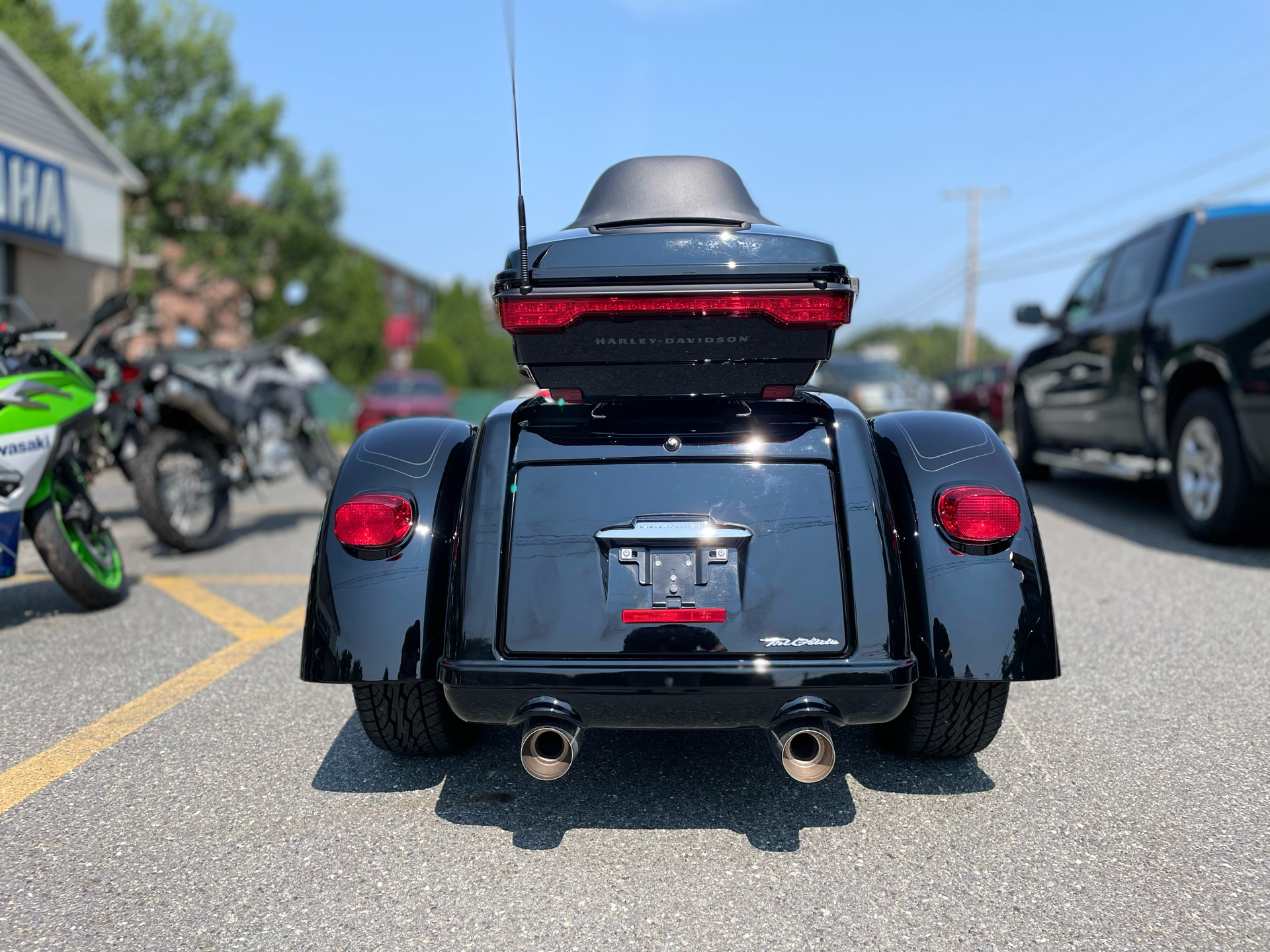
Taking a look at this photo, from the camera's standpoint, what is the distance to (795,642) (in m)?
2.54

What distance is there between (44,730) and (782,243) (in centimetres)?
287

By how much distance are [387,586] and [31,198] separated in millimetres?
13820

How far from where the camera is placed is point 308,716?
358 cm

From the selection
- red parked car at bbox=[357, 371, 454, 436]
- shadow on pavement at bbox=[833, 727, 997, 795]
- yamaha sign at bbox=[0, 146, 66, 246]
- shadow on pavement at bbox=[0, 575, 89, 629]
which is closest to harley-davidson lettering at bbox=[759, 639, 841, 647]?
shadow on pavement at bbox=[833, 727, 997, 795]

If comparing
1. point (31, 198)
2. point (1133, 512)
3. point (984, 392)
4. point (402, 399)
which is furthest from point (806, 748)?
point (984, 392)

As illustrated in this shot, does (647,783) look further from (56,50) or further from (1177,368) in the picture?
(56,50)

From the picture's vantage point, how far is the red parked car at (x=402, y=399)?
2094 centimetres

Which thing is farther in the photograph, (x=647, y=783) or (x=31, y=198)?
(x=31, y=198)

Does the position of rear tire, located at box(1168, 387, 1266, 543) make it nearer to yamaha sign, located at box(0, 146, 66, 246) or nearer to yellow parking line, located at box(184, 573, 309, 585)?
yellow parking line, located at box(184, 573, 309, 585)

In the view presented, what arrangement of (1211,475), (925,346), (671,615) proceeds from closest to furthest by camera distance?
(671,615), (1211,475), (925,346)

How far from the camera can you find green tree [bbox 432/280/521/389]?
82.5 metres

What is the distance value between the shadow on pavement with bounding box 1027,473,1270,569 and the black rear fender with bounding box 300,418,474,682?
4.97 metres

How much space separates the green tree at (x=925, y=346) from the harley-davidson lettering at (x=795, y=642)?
158 m

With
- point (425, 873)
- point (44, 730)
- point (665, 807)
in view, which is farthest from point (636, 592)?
point (44, 730)
